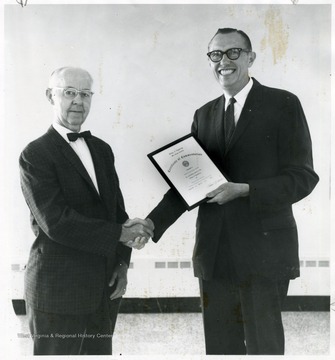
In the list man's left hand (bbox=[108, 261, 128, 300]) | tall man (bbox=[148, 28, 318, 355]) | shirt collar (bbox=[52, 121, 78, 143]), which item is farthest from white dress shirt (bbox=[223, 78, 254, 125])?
man's left hand (bbox=[108, 261, 128, 300])

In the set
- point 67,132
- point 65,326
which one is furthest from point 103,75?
point 65,326

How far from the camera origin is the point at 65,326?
1.80 meters

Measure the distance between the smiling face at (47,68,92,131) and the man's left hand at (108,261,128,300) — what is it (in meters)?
0.68

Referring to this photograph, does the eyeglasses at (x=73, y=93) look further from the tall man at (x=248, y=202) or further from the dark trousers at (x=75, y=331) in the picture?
the dark trousers at (x=75, y=331)

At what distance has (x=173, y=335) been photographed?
2027 mm

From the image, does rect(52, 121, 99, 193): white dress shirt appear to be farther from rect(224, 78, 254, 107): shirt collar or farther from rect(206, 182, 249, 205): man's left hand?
rect(224, 78, 254, 107): shirt collar

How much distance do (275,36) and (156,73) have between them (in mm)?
601

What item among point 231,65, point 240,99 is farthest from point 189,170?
point 231,65

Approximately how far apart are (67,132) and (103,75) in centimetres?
34

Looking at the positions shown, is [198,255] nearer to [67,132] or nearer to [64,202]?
[64,202]

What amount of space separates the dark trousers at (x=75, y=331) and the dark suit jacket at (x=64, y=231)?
5cm

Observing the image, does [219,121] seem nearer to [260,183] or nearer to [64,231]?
[260,183]

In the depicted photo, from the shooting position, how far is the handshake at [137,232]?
1.93 meters

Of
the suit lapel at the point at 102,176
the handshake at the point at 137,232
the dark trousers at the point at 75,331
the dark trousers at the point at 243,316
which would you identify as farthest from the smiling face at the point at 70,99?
the dark trousers at the point at 243,316
